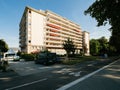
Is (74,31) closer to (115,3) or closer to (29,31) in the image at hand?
(29,31)

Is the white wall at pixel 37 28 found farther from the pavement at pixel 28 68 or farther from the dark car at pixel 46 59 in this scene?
the pavement at pixel 28 68

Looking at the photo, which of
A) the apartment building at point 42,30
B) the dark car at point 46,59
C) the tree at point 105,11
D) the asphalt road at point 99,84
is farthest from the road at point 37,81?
the apartment building at point 42,30

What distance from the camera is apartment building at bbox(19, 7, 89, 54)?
66.0m

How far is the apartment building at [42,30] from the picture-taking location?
66000 mm

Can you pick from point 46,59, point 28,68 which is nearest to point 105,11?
point 28,68

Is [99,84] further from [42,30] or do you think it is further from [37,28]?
[42,30]

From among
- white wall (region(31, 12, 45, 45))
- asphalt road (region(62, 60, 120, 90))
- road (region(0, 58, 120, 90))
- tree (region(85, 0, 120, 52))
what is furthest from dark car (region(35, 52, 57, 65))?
white wall (region(31, 12, 45, 45))

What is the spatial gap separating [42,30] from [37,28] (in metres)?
4.11

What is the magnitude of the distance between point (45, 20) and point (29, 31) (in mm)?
14956

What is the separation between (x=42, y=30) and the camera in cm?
7375

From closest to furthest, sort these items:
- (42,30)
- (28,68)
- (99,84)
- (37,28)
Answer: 1. (99,84)
2. (28,68)
3. (37,28)
4. (42,30)

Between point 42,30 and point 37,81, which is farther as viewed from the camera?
point 42,30

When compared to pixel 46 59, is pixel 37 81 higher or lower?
lower

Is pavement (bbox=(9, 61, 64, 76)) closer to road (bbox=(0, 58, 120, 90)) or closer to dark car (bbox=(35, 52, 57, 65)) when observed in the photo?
dark car (bbox=(35, 52, 57, 65))
